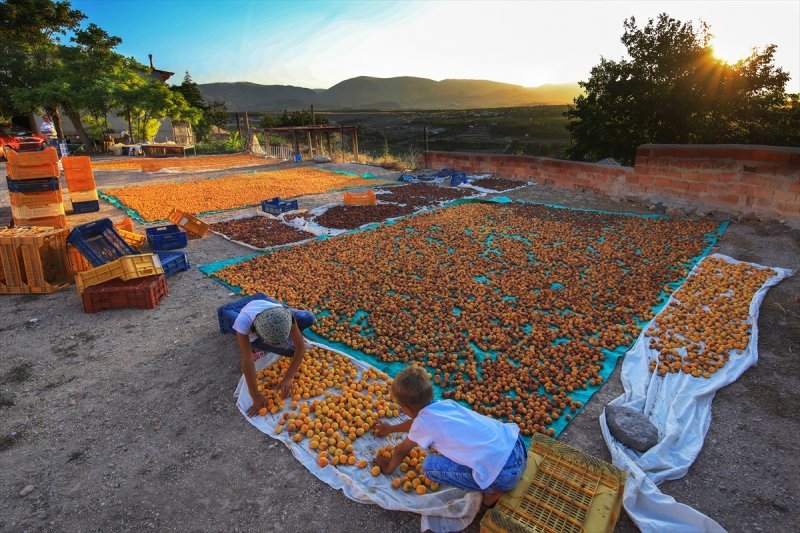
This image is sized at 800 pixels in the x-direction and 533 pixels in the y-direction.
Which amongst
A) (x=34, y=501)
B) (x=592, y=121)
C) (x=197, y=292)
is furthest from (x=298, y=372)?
(x=592, y=121)

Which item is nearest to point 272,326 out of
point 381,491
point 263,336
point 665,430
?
point 263,336

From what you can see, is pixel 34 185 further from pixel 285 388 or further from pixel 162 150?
pixel 162 150

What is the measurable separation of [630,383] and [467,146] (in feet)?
129

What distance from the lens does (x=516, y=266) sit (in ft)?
20.8

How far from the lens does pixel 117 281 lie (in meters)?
5.16

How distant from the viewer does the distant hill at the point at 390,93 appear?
132500 mm

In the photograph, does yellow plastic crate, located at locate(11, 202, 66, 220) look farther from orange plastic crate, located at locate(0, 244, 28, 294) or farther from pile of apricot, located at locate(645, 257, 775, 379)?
pile of apricot, located at locate(645, 257, 775, 379)

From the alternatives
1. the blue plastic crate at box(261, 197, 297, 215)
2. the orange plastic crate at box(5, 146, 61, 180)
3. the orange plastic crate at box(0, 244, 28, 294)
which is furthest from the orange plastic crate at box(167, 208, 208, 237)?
the orange plastic crate at box(0, 244, 28, 294)

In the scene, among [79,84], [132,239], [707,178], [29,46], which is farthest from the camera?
[29,46]

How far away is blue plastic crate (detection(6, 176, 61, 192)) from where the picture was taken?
280 inches

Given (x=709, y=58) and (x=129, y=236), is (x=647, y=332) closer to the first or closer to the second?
(x=129, y=236)

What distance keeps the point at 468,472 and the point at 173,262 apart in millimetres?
5261

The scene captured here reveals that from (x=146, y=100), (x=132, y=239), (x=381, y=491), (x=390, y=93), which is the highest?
(x=390, y=93)

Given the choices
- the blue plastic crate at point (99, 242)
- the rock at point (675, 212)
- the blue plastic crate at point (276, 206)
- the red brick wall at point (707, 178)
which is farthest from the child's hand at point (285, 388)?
the red brick wall at point (707, 178)
